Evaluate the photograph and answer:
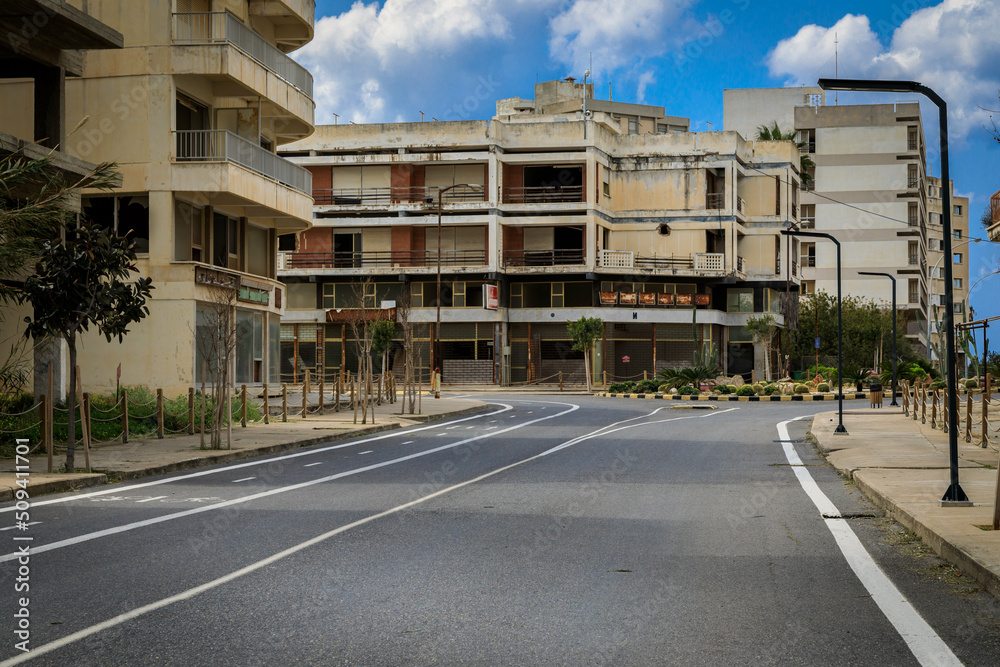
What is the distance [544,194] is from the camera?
204 feet

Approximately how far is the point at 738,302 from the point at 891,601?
60190 millimetres

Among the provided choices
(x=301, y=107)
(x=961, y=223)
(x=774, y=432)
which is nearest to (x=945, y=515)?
(x=774, y=432)

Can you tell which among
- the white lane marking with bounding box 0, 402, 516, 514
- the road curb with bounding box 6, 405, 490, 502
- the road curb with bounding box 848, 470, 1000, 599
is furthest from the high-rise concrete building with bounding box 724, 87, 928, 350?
the road curb with bounding box 848, 470, 1000, 599

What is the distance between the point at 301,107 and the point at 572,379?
29.9 metres

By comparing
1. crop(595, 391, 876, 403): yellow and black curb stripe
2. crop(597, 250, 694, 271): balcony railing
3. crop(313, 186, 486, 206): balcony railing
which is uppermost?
crop(313, 186, 486, 206): balcony railing

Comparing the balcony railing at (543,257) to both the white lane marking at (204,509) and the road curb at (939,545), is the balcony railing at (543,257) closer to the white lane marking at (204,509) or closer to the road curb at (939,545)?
the white lane marking at (204,509)

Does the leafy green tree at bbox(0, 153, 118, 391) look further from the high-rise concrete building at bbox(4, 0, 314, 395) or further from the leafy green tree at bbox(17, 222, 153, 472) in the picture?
the high-rise concrete building at bbox(4, 0, 314, 395)

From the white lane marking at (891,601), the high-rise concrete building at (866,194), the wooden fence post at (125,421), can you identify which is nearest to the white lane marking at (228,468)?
the wooden fence post at (125,421)

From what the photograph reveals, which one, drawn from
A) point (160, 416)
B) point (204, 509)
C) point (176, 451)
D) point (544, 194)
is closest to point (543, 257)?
point (544, 194)

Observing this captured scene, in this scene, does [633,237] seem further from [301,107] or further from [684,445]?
[684,445]

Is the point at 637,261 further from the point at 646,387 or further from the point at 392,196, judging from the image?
the point at 646,387

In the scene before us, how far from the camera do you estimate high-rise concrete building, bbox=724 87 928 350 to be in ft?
298

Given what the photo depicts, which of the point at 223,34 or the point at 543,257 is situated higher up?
the point at 223,34

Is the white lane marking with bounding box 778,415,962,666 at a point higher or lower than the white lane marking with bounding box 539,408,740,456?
higher
